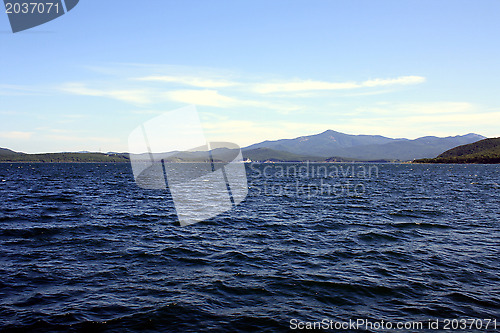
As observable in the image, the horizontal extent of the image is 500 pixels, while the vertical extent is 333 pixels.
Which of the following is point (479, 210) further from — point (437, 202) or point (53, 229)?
point (53, 229)

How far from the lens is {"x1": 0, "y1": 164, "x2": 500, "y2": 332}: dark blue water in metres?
11.3

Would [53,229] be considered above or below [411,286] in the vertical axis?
above

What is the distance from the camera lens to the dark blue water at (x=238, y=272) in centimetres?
1127

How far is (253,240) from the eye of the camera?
21688 mm

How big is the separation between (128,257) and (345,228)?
1717cm

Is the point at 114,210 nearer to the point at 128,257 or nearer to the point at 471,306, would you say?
the point at 128,257

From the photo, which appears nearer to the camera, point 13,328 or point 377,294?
point 13,328

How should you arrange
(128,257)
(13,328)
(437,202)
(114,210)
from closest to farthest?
(13,328)
(128,257)
(114,210)
(437,202)

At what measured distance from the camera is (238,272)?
1556 centimetres

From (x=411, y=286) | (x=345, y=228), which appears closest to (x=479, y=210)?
(x=345, y=228)

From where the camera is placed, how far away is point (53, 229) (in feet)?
78.0

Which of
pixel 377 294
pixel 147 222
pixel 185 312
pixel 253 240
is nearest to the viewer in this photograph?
pixel 185 312

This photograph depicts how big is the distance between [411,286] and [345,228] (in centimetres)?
1163

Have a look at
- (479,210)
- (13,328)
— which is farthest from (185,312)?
(479,210)
